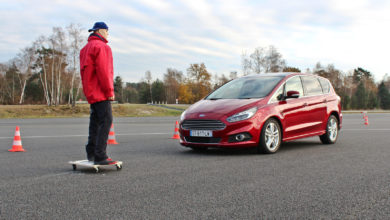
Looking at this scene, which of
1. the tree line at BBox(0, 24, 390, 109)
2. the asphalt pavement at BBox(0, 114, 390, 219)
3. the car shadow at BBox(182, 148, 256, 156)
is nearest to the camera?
the asphalt pavement at BBox(0, 114, 390, 219)

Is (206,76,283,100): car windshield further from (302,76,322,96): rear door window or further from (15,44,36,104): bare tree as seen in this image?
(15,44,36,104): bare tree

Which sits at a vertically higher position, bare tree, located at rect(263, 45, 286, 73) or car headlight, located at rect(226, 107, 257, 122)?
bare tree, located at rect(263, 45, 286, 73)

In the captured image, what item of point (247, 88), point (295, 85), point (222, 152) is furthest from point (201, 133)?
point (295, 85)

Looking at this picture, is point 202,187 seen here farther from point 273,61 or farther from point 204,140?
point 273,61

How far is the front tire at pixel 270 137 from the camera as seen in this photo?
25.7 ft

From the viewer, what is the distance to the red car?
7.68 m

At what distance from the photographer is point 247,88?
898cm

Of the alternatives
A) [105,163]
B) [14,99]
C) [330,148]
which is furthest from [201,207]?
[14,99]

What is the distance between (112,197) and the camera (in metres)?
4.32

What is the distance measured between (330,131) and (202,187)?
6.38 meters

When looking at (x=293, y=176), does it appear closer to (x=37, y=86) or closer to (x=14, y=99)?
(x=14, y=99)

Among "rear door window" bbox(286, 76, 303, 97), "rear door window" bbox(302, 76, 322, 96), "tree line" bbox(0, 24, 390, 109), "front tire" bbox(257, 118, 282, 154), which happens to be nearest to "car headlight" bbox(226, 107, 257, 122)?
"front tire" bbox(257, 118, 282, 154)

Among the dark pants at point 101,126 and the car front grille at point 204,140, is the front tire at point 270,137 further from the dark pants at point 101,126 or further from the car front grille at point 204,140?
the dark pants at point 101,126

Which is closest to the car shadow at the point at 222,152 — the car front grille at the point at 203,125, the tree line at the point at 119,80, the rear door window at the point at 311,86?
the car front grille at the point at 203,125
